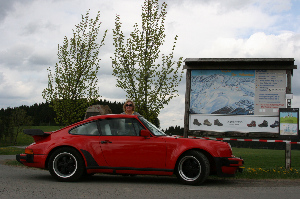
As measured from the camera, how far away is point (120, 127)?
28.6 ft

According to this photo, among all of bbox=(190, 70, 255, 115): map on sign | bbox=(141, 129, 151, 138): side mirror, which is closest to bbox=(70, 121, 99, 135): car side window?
bbox=(141, 129, 151, 138): side mirror

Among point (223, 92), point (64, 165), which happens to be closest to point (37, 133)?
point (64, 165)

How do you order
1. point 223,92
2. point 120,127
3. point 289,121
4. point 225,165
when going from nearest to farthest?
1. point 225,165
2. point 120,127
3. point 289,121
4. point 223,92

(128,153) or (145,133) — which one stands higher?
(145,133)

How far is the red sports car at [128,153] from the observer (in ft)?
27.1

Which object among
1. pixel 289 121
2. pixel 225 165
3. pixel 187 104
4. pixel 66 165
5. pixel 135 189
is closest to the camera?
pixel 135 189

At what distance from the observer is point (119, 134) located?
8.61 metres

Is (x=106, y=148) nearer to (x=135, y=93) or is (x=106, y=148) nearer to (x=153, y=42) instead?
(x=135, y=93)

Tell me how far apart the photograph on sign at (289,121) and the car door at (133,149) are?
Result: 20.7 feet

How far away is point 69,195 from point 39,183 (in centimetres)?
175

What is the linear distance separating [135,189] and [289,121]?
739cm

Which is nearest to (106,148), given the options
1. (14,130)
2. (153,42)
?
(153,42)

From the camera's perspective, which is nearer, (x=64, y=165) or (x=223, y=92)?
(x=64, y=165)

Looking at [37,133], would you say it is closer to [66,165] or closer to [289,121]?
[66,165]
